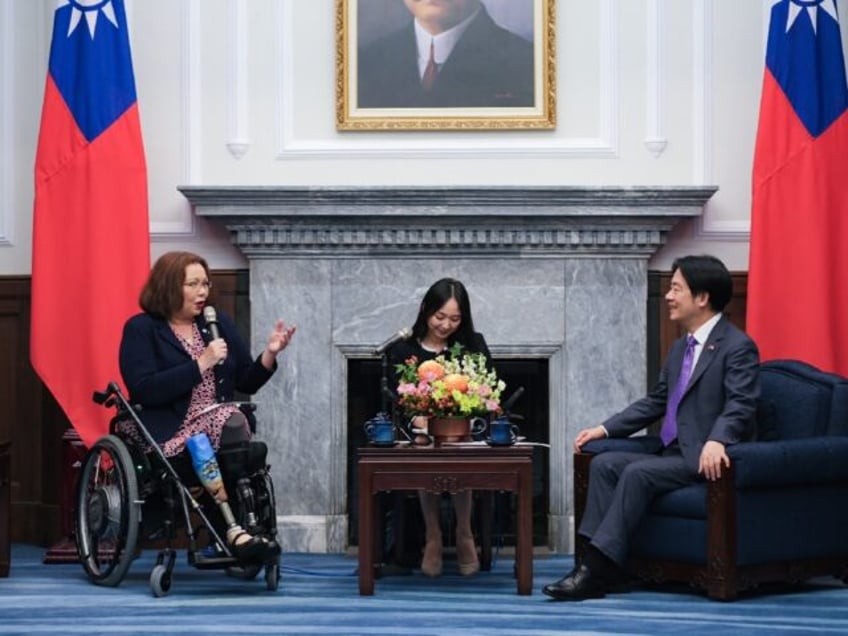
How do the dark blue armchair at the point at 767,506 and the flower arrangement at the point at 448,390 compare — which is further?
the flower arrangement at the point at 448,390

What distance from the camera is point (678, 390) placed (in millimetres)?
5715

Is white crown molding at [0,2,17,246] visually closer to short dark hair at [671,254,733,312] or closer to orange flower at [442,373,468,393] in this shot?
orange flower at [442,373,468,393]

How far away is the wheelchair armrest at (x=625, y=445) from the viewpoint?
578 centimetres

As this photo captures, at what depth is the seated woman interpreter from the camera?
5.96 metres

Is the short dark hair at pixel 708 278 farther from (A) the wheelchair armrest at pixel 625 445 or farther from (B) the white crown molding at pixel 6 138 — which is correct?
(B) the white crown molding at pixel 6 138

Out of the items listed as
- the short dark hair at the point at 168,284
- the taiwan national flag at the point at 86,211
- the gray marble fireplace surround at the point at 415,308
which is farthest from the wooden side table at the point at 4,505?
the gray marble fireplace surround at the point at 415,308

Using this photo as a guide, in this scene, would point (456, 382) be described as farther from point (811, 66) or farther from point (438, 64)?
point (811, 66)

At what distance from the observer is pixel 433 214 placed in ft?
22.3

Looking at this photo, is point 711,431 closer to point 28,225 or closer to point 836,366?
point 836,366

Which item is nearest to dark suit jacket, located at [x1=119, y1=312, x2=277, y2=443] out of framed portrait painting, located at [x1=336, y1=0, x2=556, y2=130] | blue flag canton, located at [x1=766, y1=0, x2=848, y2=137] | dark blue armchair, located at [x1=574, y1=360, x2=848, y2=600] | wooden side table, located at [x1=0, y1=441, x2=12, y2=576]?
wooden side table, located at [x1=0, y1=441, x2=12, y2=576]

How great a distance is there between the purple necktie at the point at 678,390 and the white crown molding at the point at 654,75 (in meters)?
1.48

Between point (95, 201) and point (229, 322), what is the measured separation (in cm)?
102

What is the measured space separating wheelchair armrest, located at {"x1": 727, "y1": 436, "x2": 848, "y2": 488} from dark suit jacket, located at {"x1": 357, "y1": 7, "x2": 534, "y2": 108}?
2187 mm

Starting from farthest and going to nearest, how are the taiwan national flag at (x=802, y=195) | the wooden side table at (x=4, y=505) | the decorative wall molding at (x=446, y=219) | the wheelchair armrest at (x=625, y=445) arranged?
the decorative wall molding at (x=446, y=219)
the taiwan national flag at (x=802, y=195)
the wooden side table at (x=4, y=505)
the wheelchair armrest at (x=625, y=445)
